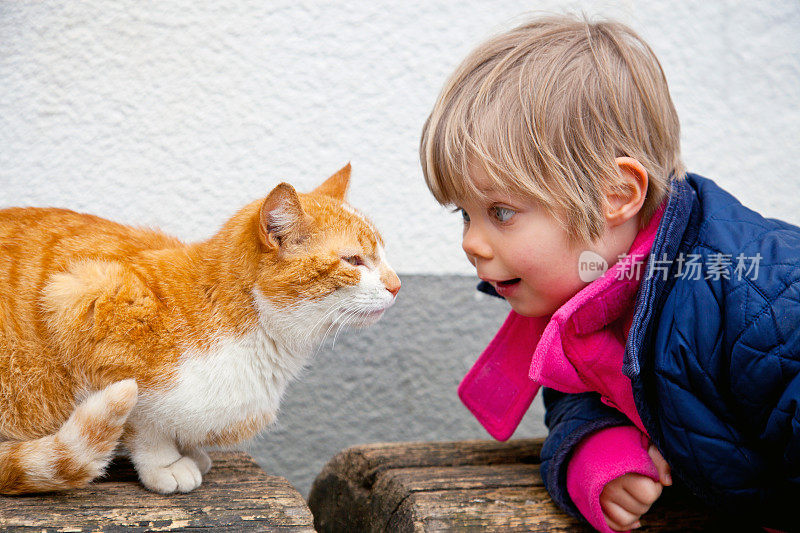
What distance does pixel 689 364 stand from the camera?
1.01 metres

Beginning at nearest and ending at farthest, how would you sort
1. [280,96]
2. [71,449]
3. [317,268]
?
[71,449]
[317,268]
[280,96]

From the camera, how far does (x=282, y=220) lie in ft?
3.31

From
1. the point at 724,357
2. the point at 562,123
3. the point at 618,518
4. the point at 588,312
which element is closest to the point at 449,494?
the point at 618,518

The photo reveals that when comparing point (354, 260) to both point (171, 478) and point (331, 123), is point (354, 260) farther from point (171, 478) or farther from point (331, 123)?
point (331, 123)

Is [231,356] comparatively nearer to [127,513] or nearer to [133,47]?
[127,513]

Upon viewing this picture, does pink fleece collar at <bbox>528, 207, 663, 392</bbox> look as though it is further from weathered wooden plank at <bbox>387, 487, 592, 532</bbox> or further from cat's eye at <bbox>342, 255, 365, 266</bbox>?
cat's eye at <bbox>342, 255, 365, 266</bbox>

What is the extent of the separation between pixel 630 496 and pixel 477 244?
0.49 metres

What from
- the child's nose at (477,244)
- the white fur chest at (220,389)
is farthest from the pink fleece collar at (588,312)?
the white fur chest at (220,389)

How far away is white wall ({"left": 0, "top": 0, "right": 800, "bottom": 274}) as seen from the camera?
1.43 m

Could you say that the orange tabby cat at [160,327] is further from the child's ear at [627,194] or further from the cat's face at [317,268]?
→ the child's ear at [627,194]

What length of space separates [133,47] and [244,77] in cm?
A: 24

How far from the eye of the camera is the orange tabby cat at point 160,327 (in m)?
0.94

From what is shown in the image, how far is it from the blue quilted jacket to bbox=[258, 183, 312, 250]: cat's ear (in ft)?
1.73

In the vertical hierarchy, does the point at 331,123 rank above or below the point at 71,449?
above
